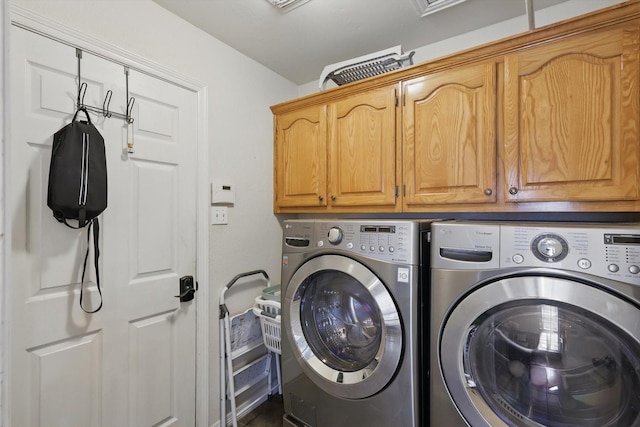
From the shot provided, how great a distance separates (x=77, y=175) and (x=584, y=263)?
5.79 ft

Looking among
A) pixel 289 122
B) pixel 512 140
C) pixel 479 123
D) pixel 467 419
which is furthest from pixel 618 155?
pixel 289 122

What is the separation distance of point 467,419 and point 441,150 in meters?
1.15

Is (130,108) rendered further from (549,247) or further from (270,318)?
(549,247)

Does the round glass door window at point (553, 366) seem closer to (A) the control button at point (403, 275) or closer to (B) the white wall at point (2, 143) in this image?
(A) the control button at point (403, 275)

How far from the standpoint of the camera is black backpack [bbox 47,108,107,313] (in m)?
1.09

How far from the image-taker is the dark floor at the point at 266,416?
1.84 meters

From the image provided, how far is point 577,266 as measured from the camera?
0.88 meters

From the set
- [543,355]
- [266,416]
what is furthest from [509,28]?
[266,416]

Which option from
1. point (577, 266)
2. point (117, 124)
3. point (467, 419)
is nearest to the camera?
point (577, 266)

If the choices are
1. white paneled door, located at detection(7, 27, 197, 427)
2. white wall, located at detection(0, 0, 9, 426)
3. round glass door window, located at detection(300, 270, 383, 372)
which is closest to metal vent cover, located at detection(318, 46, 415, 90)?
white paneled door, located at detection(7, 27, 197, 427)

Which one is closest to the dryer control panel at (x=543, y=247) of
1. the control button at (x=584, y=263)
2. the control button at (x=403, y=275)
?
the control button at (x=584, y=263)

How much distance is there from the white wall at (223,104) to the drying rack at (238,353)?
0.21 feet

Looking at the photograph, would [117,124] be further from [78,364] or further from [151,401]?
[151,401]

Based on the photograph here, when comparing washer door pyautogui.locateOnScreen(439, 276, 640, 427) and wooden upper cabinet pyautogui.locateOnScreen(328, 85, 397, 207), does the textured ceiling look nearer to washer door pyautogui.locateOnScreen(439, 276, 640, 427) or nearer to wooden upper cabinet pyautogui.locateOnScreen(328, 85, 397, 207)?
wooden upper cabinet pyautogui.locateOnScreen(328, 85, 397, 207)
